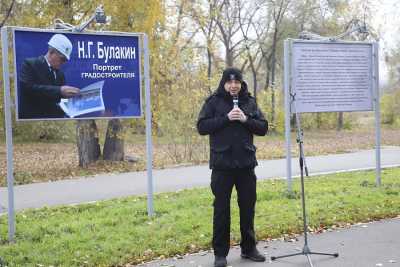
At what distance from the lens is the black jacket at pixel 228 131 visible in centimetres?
557

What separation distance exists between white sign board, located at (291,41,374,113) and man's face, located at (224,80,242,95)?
11.3 feet

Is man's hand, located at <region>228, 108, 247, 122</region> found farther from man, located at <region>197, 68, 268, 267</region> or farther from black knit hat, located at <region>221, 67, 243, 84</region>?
black knit hat, located at <region>221, 67, 243, 84</region>

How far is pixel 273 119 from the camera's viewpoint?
33031mm

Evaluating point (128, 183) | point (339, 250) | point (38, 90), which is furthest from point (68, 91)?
point (128, 183)

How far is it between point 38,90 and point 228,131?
9.02ft

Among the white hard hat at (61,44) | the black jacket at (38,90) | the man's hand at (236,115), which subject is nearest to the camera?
the man's hand at (236,115)

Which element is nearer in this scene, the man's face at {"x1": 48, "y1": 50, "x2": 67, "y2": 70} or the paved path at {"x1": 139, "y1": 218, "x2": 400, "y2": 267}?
the paved path at {"x1": 139, "y1": 218, "x2": 400, "y2": 267}

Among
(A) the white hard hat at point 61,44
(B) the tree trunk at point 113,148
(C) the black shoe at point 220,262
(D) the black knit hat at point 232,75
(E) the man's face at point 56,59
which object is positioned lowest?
(C) the black shoe at point 220,262

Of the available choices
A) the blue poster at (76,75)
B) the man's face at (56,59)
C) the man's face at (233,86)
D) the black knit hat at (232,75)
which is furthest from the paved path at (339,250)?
the man's face at (56,59)

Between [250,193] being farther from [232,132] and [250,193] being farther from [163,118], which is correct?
[163,118]

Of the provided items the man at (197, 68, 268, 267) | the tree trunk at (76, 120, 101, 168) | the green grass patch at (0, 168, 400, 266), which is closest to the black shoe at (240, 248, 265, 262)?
the man at (197, 68, 268, 267)

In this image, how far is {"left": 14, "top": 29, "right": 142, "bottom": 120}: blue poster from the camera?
22.9ft

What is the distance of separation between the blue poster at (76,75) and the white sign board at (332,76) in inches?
105

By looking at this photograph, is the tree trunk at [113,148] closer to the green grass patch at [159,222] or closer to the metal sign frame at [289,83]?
the green grass patch at [159,222]
